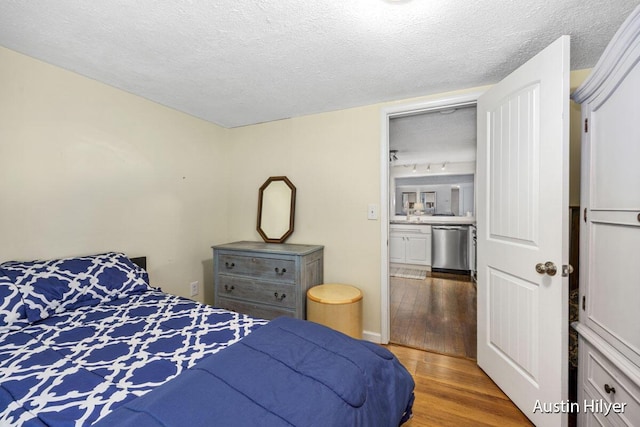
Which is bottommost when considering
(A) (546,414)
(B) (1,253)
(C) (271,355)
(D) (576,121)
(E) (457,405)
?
(E) (457,405)

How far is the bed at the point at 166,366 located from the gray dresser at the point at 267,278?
0.83m

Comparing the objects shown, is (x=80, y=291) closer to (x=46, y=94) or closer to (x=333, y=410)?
(x=46, y=94)

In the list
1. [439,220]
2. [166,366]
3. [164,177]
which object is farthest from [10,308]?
[439,220]

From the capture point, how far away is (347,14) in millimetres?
1288

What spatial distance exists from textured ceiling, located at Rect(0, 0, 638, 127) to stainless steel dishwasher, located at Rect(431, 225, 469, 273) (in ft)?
11.5

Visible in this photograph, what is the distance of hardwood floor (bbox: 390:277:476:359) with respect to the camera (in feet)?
7.83

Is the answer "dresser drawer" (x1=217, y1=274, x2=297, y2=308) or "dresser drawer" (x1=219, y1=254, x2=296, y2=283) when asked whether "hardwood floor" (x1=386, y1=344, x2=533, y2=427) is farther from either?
"dresser drawer" (x1=219, y1=254, x2=296, y2=283)

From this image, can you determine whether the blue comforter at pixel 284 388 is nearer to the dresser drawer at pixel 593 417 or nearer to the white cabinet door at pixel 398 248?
the dresser drawer at pixel 593 417

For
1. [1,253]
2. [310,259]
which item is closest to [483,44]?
[310,259]

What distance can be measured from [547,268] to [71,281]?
260cm

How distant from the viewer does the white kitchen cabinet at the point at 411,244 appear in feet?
17.0

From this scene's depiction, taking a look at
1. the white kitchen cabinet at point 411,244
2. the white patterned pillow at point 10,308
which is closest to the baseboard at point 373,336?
the white patterned pillow at point 10,308

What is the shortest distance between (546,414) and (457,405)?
437 millimetres

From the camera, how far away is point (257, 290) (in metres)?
2.37
